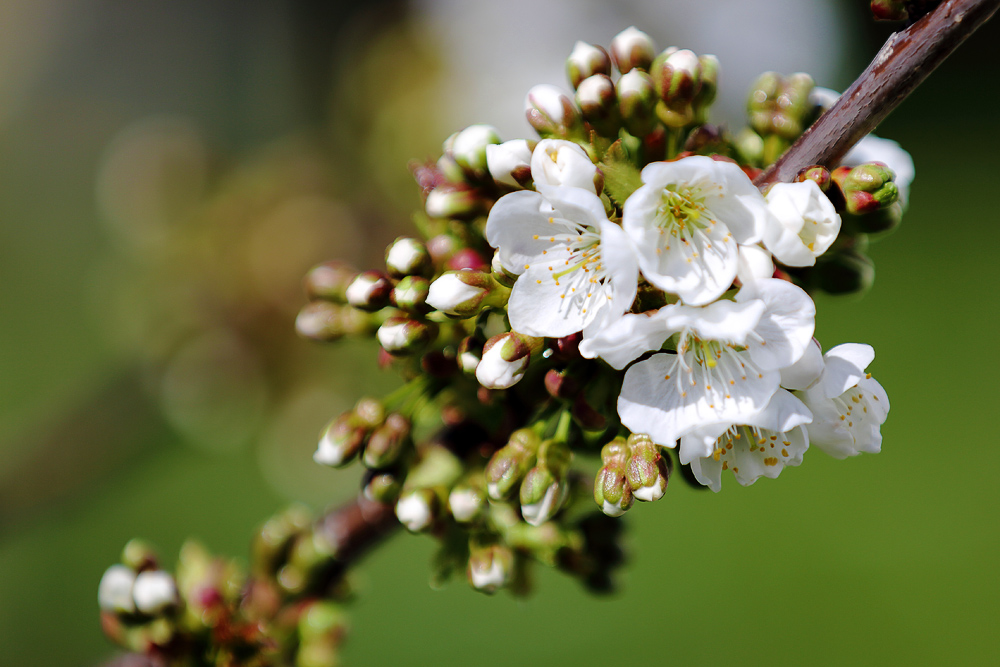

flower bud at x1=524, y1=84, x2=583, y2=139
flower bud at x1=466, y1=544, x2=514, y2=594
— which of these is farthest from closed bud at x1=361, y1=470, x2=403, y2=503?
flower bud at x1=524, y1=84, x2=583, y2=139

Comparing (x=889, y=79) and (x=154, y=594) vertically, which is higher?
(x=889, y=79)

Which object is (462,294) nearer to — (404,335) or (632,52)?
(404,335)

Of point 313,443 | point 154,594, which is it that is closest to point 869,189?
point 154,594

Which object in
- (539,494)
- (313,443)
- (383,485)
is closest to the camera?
(539,494)

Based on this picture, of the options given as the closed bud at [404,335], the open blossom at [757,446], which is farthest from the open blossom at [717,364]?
the closed bud at [404,335]

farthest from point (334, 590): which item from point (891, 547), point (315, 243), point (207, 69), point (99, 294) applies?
point (207, 69)

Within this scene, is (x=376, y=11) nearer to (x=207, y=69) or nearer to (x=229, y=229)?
Result: (x=207, y=69)

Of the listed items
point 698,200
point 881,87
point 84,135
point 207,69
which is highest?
point 881,87
